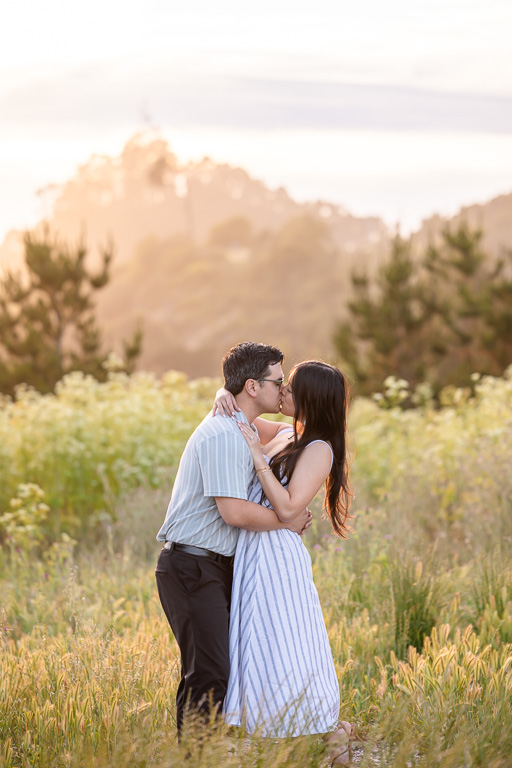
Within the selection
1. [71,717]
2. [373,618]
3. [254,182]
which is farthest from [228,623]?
[254,182]

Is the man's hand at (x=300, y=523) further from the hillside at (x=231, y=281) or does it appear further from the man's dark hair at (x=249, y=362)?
the hillside at (x=231, y=281)

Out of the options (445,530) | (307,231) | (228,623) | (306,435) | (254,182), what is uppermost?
(254,182)

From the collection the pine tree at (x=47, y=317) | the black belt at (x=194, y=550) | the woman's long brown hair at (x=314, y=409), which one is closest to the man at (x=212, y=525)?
the black belt at (x=194, y=550)

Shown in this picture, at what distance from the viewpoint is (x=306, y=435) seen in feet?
10.3

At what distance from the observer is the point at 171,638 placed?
431 centimetres

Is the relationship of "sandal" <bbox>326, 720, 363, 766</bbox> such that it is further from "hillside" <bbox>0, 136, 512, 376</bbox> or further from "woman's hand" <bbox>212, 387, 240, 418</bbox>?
"hillside" <bbox>0, 136, 512, 376</bbox>

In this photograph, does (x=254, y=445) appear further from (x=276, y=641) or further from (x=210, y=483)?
(x=276, y=641)

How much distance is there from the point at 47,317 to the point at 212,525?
15234mm

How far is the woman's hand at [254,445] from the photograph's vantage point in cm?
297

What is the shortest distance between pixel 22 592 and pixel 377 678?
9.44ft

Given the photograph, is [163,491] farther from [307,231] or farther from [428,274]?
[307,231]

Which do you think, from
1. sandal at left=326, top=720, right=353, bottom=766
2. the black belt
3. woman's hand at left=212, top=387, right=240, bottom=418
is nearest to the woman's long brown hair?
woman's hand at left=212, top=387, right=240, bottom=418

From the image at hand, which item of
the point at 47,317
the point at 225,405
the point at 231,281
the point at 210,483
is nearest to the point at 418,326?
the point at 47,317

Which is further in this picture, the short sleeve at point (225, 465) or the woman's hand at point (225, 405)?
the woman's hand at point (225, 405)
